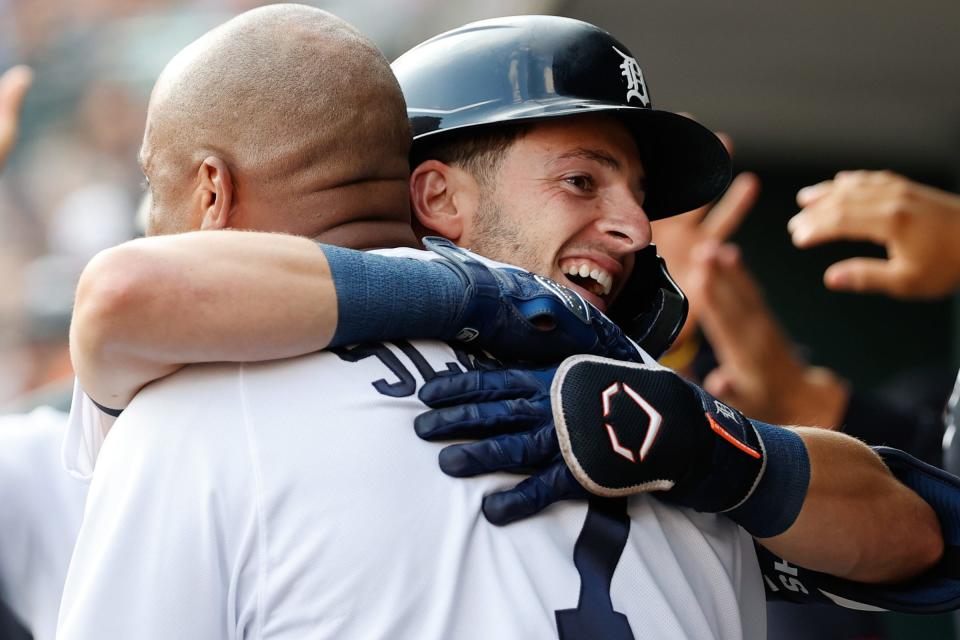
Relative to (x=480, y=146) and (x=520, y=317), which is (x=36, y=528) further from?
(x=520, y=317)

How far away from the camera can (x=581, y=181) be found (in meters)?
2.09

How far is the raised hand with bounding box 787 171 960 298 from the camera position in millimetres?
3150

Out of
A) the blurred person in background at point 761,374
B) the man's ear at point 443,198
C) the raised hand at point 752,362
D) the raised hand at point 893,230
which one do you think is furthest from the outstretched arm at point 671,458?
the raised hand at point 752,362

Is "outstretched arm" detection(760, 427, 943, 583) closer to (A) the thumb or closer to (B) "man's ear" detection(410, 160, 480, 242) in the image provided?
(B) "man's ear" detection(410, 160, 480, 242)

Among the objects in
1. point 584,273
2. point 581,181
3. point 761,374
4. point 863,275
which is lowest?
point 761,374

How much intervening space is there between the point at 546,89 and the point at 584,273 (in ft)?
1.02

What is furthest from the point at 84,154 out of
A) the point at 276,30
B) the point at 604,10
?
the point at 276,30

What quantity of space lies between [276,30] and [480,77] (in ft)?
1.47

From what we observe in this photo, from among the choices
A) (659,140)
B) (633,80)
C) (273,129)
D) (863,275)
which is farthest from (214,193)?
(863,275)

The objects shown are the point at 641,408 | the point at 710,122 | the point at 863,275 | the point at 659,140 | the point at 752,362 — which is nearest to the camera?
the point at 641,408

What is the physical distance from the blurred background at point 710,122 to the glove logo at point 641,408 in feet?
17.8

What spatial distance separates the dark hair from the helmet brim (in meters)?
0.03

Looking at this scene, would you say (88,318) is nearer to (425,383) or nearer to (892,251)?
(425,383)

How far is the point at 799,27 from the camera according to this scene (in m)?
6.93
